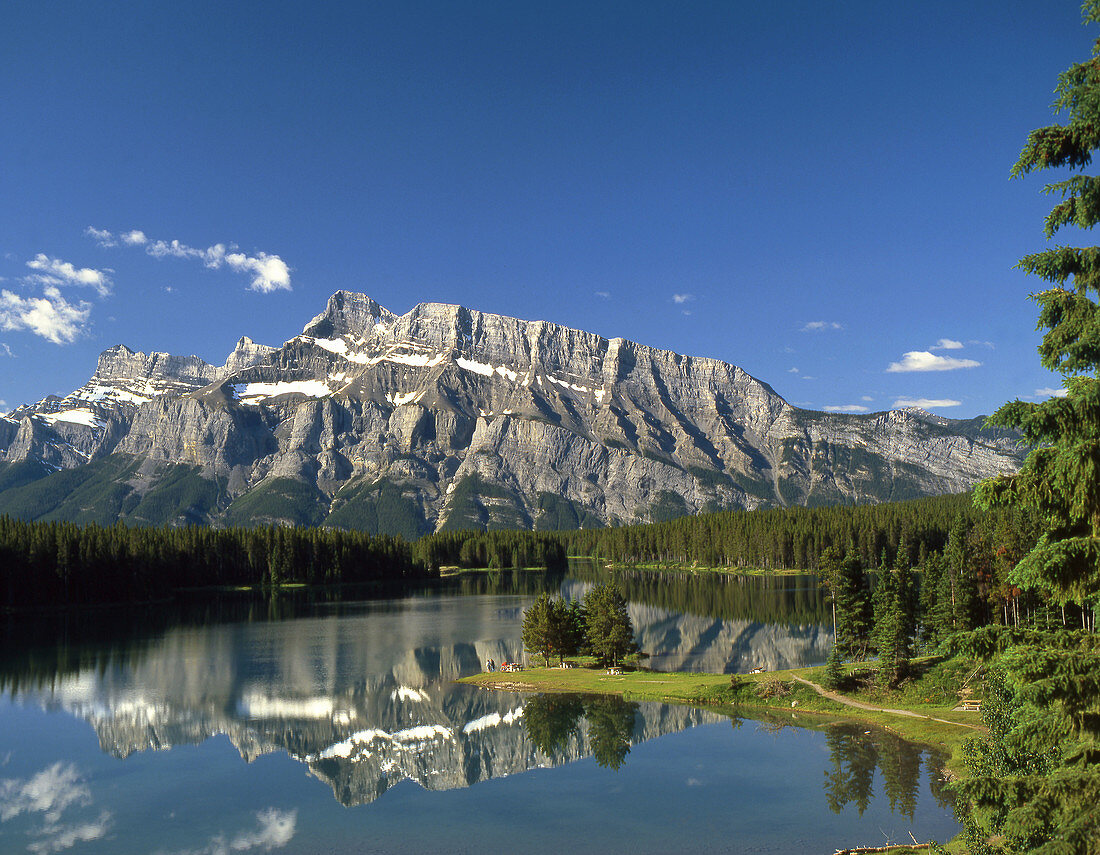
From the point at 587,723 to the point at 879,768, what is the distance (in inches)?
833

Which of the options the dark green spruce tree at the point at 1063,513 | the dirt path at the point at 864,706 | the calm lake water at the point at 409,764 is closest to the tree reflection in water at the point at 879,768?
the calm lake water at the point at 409,764

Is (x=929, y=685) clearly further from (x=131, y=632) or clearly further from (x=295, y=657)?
(x=131, y=632)

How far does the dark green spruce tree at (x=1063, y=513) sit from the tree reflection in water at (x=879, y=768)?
28.6 meters

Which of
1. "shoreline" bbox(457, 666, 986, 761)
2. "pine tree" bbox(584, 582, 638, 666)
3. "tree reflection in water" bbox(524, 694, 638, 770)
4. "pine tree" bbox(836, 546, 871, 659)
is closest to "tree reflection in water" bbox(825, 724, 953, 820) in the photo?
"shoreline" bbox(457, 666, 986, 761)

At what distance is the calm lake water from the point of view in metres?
39.0

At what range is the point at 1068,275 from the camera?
52.0 ft

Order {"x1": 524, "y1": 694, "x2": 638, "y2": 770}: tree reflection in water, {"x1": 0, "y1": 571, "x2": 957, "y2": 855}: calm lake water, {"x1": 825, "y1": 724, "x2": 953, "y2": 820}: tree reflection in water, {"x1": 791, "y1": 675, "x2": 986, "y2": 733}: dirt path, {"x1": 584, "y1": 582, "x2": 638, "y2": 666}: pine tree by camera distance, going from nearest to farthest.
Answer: {"x1": 0, "y1": 571, "x2": 957, "y2": 855}: calm lake water < {"x1": 825, "y1": 724, "x2": 953, "y2": 820}: tree reflection in water < {"x1": 791, "y1": 675, "x2": 986, "y2": 733}: dirt path < {"x1": 524, "y1": 694, "x2": 638, "y2": 770}: tree reflection in water < {"x1": 584, "y1": 582, "x2": 638, "y2": 666}: pine tree

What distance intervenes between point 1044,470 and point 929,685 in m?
51.9

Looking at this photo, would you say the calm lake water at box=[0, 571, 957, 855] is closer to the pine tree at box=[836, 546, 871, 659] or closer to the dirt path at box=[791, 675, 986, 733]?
the dirt path at box=[791, 675, 986, 733]

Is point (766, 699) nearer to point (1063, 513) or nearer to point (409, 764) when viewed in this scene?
point (409, 764)

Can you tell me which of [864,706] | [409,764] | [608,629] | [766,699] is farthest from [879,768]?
[608,629]

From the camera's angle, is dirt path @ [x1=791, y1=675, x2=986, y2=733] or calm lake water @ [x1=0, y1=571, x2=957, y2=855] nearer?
calm lake water @ [x1=0, y1=571, x2=957, y2=855]

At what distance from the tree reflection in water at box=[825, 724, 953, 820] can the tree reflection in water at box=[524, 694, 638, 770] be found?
13.2m

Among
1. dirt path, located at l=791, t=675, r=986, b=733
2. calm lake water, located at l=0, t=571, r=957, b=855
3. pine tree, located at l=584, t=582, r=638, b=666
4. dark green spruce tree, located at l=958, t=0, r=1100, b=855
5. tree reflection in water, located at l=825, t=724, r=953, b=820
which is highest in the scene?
dark green spruce tree, located at l=958, t=0, r=1100, b=855
